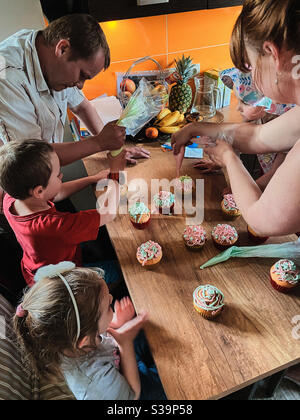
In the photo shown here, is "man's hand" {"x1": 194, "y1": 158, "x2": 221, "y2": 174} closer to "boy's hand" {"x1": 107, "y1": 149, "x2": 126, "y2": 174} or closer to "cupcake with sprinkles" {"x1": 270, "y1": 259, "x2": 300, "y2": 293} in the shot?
"boy's hand" {"x1": 107, "y1": 149, "x2": 126, "y2": 174}

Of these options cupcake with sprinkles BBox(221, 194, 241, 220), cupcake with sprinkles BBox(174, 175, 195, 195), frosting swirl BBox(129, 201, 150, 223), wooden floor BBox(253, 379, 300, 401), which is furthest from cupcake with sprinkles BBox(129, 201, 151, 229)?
wooden floor BBox(253, 379, 300, 401)

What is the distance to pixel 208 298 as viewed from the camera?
98cm

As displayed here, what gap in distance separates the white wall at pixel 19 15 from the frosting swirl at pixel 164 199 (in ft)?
5.49

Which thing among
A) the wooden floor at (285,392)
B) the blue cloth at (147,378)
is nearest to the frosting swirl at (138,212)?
the blue cloth at (147,378)

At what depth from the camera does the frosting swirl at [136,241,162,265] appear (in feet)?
3.76

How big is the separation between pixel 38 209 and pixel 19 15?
5.40 ft

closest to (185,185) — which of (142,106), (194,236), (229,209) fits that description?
(229,209)

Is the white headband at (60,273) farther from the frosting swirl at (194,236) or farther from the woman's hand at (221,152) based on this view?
the woman's hand at (221,152)

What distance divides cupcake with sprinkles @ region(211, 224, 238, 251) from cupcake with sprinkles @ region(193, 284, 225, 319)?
0.23 meters

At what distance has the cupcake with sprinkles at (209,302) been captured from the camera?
967mm

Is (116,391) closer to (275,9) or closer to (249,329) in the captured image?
(249,329)

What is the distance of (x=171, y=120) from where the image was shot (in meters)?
2.01

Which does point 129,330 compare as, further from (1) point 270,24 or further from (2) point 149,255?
(1) point 270,24

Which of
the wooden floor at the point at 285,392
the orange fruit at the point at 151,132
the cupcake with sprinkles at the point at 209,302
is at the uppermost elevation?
the orange fruit at the point at 151,132
